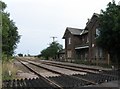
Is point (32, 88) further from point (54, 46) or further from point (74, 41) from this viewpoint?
point (54, 46)

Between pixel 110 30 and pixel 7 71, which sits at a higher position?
pixel 110 30

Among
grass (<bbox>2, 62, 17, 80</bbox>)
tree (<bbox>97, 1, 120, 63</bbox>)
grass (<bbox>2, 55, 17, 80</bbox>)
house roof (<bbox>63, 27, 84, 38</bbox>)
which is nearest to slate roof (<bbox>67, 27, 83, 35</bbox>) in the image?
house roof (<bbox>63, 27, 84, 38</bbox>)

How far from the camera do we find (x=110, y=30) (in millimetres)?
29703

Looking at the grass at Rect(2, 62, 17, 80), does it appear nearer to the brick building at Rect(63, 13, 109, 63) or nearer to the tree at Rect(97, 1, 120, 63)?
the tree at Rect(97, 1, 120, 63)

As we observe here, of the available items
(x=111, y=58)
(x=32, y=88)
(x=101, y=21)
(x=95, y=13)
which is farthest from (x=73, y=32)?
(x=32, y=88)

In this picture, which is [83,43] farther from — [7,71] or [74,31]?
[7,71]

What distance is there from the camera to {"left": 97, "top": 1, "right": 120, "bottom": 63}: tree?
1132 inches

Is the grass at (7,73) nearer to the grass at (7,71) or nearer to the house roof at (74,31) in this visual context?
the grass at (7,71)

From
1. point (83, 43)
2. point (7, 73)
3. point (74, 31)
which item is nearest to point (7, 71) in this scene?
point (7, 73)

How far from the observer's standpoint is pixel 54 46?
304 ft

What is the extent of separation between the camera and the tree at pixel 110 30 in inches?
1132

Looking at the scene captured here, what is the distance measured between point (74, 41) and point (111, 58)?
24499 millimetres

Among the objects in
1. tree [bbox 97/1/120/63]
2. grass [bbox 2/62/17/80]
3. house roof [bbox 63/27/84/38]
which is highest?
house roof [bbox 63/27/84/38]

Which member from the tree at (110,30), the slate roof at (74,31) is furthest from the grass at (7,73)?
the slate roof at (74,31)
